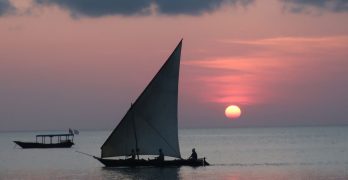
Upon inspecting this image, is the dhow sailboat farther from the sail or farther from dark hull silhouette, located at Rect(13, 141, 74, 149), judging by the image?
dark hull silhouette, located at Rect(13, 141, 74, 149)

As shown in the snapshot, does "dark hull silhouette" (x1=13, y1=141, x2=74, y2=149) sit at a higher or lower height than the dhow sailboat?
higher

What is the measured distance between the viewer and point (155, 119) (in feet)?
176

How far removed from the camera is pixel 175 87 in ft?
175

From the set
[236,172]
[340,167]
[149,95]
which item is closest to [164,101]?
[149,95]

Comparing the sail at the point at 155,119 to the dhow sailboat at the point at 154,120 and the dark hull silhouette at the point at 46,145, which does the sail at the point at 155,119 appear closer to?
the dhow sailboat at the point at 154,120

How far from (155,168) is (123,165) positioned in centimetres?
308

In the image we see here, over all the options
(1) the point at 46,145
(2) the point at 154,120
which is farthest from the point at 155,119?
(1) the point at 46,145

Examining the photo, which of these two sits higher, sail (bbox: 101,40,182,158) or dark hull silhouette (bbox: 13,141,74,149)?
dark hull silhouette (bbox: 13,141,74,149)

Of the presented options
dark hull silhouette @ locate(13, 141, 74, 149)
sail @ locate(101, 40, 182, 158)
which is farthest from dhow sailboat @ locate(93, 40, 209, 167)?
dark hull silhouette @ locate(13, 141, 74, 149)

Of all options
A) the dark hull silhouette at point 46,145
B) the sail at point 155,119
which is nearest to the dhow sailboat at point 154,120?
the sail at point 155,119

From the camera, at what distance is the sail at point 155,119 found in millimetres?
53281

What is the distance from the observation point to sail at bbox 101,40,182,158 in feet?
175

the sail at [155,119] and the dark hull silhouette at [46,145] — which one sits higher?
the dark hull silhouette at [46,145]

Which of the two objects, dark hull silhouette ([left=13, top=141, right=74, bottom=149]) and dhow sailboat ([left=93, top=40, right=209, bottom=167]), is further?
dark hull silhouette ([left=13, top=141, right=74, bottom=149])
